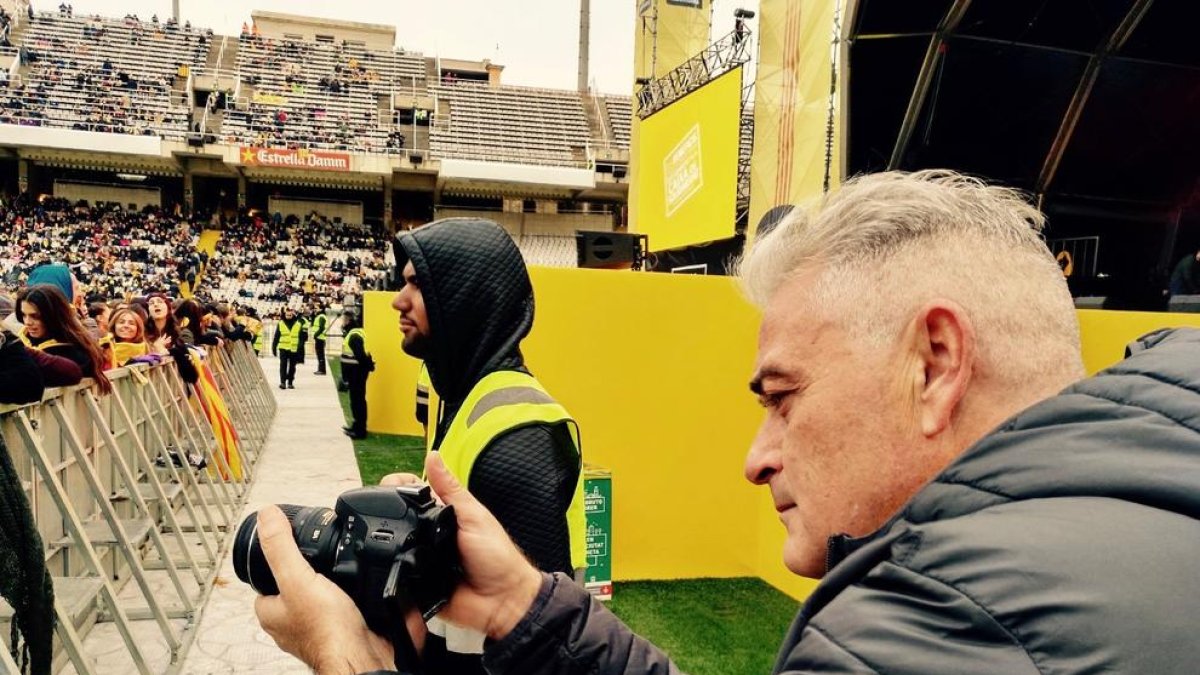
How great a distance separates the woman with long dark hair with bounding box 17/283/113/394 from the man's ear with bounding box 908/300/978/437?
4346mm

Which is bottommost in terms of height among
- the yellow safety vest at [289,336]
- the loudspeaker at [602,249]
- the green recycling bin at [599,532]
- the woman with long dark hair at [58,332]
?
the yellow safety vest at [289,336]

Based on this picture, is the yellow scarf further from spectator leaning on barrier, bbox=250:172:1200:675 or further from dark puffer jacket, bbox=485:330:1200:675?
dark puffer jacket, bbox=485:330:1200:675

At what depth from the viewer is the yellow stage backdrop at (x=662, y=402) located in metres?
4.53

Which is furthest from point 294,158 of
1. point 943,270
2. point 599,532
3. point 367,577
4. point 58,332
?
point 943,270

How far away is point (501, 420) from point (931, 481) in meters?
1.12

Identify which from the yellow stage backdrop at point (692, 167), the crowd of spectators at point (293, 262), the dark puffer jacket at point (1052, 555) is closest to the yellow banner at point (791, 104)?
the yellow stage backdrop at point (692, 167)

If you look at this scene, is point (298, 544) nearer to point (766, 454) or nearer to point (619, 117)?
point (766, 454)

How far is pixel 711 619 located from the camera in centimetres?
404

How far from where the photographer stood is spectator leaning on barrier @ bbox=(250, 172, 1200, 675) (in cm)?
49

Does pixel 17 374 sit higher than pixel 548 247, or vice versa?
pixel 17 374

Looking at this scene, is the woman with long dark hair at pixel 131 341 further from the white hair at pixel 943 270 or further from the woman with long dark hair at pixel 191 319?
the white hair at pixel 943 270

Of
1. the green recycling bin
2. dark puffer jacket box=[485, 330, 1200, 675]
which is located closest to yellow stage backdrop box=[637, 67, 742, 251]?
the green recycling bin

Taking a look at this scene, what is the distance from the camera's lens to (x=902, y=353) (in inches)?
29.4

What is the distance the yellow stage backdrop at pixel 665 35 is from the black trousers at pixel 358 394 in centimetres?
836
